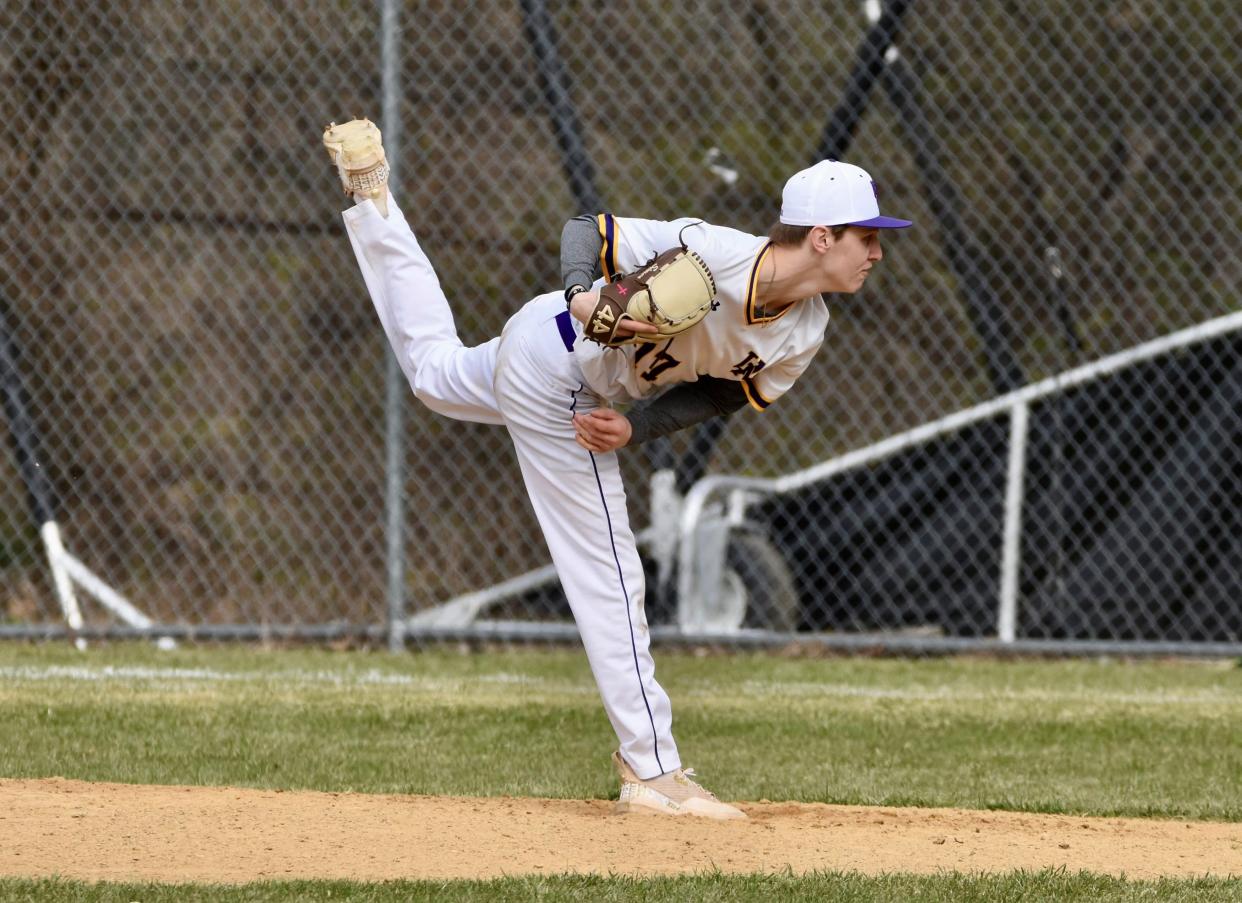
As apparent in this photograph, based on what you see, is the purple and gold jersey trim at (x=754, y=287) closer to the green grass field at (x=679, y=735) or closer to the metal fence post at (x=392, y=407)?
the green grass field at (x=679, y=735)

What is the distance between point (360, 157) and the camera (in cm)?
481

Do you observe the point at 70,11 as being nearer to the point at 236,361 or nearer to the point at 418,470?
the point at 236,361

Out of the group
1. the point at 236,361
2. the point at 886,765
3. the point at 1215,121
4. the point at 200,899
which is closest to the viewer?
the point at 200,899

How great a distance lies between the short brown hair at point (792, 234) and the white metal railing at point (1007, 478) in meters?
3.49

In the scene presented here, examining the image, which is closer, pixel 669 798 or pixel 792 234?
pixel 792 234

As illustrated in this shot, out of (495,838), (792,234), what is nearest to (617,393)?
(792,234)

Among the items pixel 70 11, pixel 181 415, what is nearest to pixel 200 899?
pixel 70 11

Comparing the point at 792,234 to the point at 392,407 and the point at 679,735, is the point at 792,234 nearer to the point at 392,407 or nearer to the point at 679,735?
the point at 679,735

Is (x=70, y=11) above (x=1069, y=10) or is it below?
below

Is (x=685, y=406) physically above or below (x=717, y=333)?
below

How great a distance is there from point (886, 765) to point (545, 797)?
46.3 inches

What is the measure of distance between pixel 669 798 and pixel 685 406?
986 mm

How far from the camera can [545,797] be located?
452 centimetres

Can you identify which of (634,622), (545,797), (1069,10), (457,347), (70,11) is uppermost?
(1069,10)
